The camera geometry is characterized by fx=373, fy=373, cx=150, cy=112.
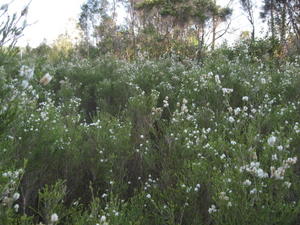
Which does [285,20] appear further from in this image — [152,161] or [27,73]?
[27,73]

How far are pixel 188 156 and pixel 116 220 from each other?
1547mm

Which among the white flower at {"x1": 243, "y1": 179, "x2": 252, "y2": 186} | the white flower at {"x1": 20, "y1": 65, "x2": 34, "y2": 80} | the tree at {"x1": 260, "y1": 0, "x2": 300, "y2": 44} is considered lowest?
the white flower at {"x1": 243, "y1": 179, "x2": 252, "y2": 186}

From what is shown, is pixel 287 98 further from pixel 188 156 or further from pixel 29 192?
pixel 29 192

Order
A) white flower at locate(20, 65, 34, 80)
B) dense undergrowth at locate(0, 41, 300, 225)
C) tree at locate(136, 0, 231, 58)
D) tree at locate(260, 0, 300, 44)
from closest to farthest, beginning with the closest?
white flower at locate(20, 65, 34, 80), dense undergrowth at locate(0, 41, 300, 225), tree at locate(260, 0, 300, 44), tree at locate(136, 0, 231, 58)

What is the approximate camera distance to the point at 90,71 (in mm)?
9961

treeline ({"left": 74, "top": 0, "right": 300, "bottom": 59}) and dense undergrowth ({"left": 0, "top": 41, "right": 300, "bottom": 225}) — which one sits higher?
treeline ({"left": 74, "top": 0, "right": 300, "bottom": 59})

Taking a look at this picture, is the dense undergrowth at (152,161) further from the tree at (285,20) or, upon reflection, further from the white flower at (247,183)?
the tree at (285,20)

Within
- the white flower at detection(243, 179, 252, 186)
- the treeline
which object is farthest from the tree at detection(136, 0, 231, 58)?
the white flower at detection(243, 179, 252, 186)

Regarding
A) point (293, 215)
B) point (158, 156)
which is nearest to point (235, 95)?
point (158, 156)

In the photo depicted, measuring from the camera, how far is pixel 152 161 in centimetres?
424

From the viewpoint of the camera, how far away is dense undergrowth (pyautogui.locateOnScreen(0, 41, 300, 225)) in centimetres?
273

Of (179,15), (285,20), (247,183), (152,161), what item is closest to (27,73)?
(247,183)

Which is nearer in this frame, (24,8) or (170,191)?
(24,8)

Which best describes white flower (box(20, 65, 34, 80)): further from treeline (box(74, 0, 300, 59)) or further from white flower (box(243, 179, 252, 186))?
treeline (box(74, 0, 300, 59))
